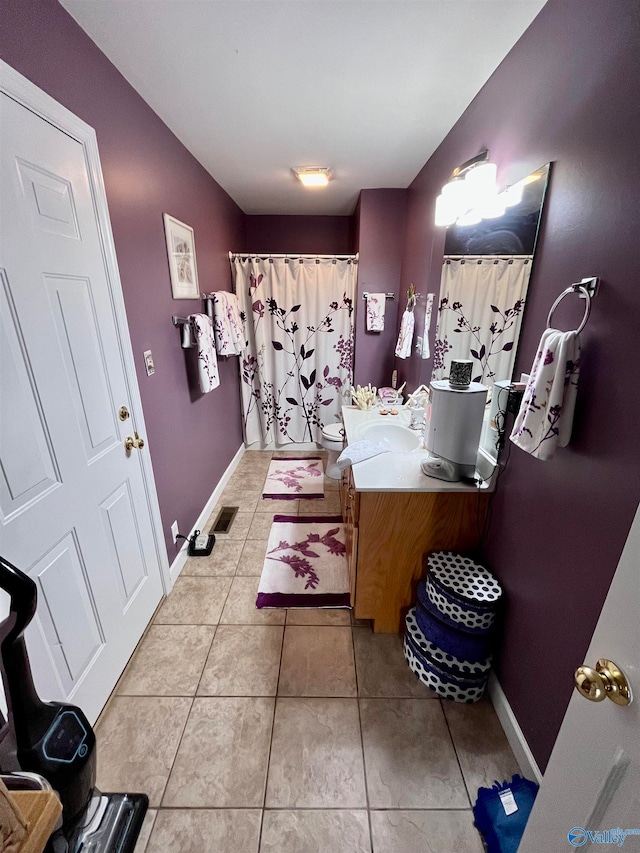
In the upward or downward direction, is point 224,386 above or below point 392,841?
above

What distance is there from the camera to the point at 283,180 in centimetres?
255

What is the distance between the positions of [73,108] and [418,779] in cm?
256

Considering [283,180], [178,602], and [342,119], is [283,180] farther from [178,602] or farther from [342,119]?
[178,602]

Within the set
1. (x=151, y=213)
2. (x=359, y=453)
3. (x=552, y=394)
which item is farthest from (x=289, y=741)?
(x=151, y=213)

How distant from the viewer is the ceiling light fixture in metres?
2.33

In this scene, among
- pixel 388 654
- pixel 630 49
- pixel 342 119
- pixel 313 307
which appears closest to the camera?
pixel 630 49

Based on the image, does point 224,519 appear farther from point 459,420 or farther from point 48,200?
point 48,200

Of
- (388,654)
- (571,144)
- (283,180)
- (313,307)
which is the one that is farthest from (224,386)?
(571,144)

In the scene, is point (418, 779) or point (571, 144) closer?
point (571, 144)

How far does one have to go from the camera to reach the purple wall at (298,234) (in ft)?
11.9

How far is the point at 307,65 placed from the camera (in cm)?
136

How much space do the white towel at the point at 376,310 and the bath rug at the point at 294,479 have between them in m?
1.42

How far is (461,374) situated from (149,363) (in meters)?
1.46

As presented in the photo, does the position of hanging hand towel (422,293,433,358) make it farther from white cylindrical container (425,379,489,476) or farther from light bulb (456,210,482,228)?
white cylindrical container (425,379,489,476)
